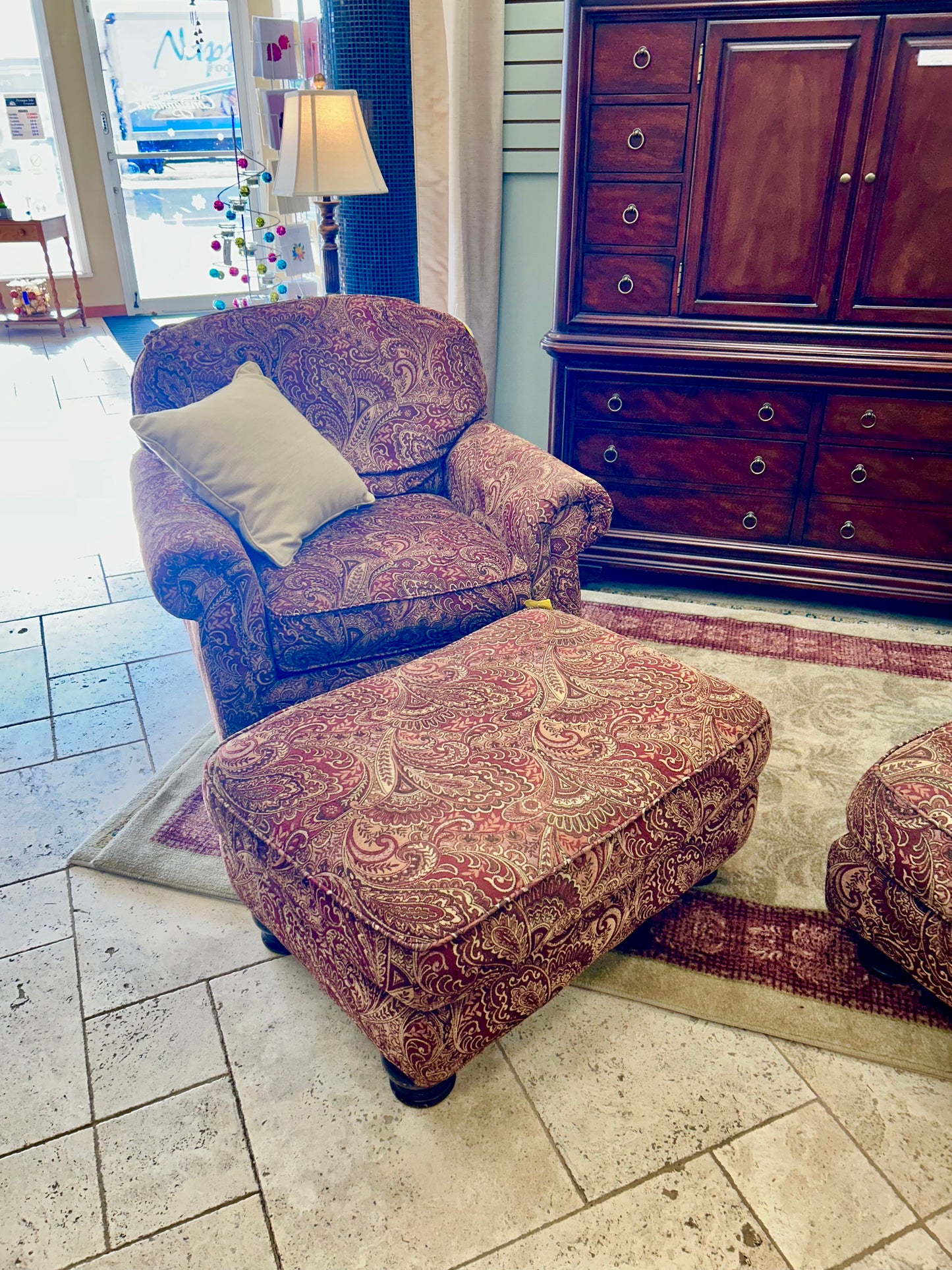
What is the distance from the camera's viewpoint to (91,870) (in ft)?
6.03

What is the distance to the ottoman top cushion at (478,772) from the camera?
1254 mm

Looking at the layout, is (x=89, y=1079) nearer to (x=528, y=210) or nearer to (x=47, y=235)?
(x=528, y=210)

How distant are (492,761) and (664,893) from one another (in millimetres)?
354

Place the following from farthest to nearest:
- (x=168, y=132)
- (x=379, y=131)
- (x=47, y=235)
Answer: (x=168, y=132), (x=47, y=235), (x=379, y=131)

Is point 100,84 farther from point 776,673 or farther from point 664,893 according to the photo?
point 664,893

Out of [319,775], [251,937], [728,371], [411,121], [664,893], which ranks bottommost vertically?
[251,937]

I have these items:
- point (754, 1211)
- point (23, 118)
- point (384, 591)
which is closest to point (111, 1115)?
point (754, 1211)

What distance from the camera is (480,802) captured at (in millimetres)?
1355

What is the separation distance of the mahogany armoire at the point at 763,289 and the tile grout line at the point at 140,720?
4.50ft

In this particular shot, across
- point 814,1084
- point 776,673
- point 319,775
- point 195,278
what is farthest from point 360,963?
point 195,278

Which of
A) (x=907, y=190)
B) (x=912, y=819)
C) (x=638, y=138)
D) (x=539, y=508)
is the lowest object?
(x=912, y=819)

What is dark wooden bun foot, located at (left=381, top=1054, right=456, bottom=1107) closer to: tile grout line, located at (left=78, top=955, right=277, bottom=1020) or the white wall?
tile grout line, located at (left=78, top=955, right=277, bottom=1020)

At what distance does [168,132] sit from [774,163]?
5563 mm

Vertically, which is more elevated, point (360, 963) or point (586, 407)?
point (586, 407)
